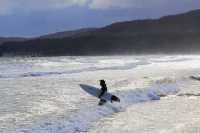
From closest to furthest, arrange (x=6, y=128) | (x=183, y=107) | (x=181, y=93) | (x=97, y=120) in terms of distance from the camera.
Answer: (x=6, y=128) → (x=97, y=120) → (x=183, y=107) → (x=181, y=93)

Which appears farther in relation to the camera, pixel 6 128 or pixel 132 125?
pixel 132 125

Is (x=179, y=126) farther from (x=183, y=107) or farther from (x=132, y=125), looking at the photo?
(x=183, y=107)

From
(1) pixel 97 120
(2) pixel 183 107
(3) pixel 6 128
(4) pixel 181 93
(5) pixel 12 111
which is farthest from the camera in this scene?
(4) pixel 181 93

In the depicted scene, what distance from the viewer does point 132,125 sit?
60.1ft

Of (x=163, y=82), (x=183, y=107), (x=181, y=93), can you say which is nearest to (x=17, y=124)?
(x=183, y=107)

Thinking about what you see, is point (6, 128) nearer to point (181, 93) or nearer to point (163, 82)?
point (181, 93)

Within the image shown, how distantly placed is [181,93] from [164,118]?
9.77 metres

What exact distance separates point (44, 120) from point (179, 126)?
5.20 m

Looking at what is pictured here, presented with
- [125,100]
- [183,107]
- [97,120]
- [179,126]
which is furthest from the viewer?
[125,100]

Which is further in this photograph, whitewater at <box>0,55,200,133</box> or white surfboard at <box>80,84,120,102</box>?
white surfboard at <box>80,84,120,102</box>

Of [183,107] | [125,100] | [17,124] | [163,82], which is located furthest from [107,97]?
[163,82]

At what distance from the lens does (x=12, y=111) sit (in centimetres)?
2070

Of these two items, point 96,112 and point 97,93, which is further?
point 97,93

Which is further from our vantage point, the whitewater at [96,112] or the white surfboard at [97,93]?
the white surfboard at [97,93]
